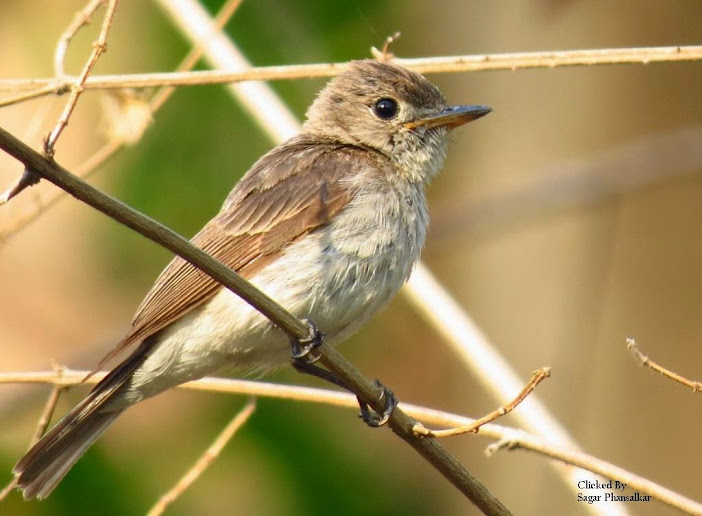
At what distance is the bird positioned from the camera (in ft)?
11.8

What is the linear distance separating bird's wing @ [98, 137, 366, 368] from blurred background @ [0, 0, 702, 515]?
0.71m

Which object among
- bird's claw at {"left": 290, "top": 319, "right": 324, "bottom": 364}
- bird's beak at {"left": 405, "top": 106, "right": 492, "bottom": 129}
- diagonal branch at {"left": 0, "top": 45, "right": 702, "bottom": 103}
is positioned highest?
bird's beak at {"left": 405, "top": 106, "right": 492, "bottom": 129}

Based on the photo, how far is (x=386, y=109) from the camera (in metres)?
4.30

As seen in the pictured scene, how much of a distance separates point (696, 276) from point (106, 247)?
3.10 meters

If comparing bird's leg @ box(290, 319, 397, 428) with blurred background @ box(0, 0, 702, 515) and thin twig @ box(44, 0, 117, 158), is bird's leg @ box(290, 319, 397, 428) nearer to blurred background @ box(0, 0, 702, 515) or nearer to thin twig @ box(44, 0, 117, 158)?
thin twig @ box(44, 0, 117, 158)

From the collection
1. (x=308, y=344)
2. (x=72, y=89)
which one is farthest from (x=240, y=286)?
(x=72, y=89)

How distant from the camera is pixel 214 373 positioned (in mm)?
3834

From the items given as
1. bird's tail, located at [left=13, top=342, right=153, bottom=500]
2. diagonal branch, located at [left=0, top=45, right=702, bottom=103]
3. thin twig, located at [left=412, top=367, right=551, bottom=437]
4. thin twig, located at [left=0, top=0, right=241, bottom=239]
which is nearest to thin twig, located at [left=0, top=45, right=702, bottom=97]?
diagonal branch, located at [left=0, top=45, right=702, bottom=103]

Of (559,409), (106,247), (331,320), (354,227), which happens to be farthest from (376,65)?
(559,409)

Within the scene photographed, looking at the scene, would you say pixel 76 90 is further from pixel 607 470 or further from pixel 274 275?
pixel 607 470

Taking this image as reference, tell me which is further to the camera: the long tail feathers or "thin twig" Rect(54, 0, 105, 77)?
the long tail feathers

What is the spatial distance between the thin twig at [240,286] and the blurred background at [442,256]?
1803 mm

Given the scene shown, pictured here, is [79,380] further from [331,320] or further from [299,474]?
[299,474]

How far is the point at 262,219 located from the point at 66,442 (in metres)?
1.07
